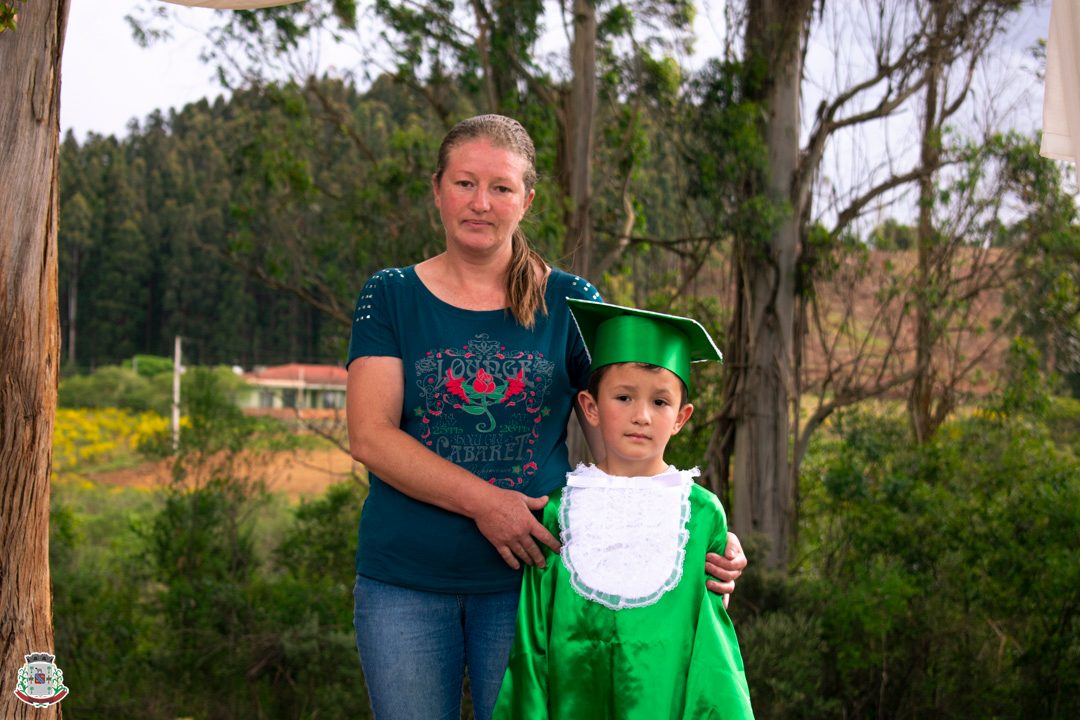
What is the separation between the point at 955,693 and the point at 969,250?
346 centimetres

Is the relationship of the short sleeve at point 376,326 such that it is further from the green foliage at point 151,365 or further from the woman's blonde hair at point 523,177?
the green foliage at point 151,365

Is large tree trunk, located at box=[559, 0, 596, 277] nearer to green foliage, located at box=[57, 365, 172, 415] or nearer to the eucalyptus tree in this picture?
the eucalyptus tree

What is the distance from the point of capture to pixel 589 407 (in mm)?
1957

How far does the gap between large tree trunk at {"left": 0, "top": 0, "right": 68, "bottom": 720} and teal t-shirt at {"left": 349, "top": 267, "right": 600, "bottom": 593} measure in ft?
2.70

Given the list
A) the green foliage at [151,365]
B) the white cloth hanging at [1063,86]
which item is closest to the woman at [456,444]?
the white cloth hanging at [1063,86]

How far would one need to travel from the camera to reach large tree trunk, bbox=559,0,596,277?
7.31 m

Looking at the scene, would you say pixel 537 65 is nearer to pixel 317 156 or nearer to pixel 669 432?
pixel 317 156

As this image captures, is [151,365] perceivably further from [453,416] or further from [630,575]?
[630,575]

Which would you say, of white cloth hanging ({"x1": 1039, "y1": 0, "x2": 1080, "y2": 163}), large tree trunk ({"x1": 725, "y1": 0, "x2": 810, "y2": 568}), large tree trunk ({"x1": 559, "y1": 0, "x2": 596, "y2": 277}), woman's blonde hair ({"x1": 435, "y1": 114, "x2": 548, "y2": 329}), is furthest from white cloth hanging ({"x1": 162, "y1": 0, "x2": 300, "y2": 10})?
large tree trunk ({"x1": 725, "y1": 0, "x2": 810, "y2": 568})

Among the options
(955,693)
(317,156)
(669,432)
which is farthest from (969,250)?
(669,432)

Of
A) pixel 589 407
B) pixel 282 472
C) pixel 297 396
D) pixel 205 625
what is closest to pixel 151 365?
pixel 297 396

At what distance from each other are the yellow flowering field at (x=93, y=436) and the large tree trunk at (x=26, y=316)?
16.7 meters

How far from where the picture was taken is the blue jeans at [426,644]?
1.88 metres

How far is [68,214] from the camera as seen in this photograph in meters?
19.4
